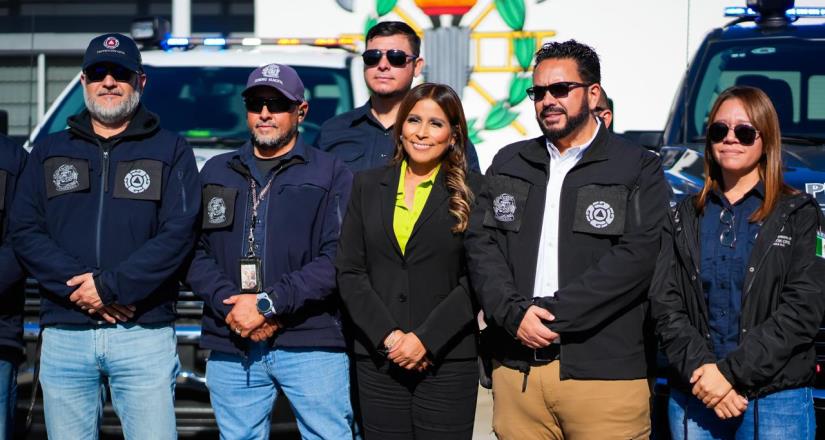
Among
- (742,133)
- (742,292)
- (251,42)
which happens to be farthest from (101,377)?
(251,42)

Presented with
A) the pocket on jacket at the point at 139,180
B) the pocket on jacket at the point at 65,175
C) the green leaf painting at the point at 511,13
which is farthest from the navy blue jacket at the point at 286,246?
the green leaf painting at the point at 511,13

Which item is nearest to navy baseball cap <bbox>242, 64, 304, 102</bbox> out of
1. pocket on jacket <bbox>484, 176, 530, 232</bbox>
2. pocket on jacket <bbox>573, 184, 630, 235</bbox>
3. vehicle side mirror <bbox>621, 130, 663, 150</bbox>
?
pocket on jacket <bbox>484, 176, 530, 232</bbox>

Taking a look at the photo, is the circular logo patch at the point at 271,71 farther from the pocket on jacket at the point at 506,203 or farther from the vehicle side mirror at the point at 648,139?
the vehicle side mirror at the point at 648,139

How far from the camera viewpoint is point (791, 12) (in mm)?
6441

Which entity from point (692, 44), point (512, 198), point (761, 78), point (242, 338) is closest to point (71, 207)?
point (242, 338)

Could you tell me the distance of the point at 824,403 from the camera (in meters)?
4.76

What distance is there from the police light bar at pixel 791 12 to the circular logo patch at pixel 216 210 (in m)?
3.35

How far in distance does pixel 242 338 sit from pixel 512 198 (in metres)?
1.15

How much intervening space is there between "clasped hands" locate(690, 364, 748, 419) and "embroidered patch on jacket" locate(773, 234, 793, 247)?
0.45 metres

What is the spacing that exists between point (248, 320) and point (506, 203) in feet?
3.40

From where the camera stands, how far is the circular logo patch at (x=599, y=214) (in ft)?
13.4

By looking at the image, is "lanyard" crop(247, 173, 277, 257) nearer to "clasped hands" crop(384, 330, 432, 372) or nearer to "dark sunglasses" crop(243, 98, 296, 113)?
"dark sunglasses" crop(243, 98, 296, 113)

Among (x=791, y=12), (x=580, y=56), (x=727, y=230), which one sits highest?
(x=791, y=12)

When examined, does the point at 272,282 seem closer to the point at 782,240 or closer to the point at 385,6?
the point at 782,240
